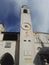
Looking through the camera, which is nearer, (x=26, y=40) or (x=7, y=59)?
(x=7, y=59)

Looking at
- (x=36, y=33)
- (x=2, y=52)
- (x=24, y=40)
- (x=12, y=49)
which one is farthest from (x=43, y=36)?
(x=2, y=52)

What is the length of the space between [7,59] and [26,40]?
4.68 m

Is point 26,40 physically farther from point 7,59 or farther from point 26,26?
point 7,59

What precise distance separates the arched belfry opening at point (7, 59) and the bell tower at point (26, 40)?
2.11 metres

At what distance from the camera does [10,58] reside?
88.7 feet

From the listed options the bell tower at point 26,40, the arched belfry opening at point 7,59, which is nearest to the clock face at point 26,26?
the bell tower at point 26,40

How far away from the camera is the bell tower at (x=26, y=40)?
2570 cm

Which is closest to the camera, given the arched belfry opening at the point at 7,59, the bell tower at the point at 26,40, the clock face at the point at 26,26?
the bell tower at the point at 26,40

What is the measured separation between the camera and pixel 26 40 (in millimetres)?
27922

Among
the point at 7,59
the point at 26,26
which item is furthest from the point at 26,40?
the point at 7,59

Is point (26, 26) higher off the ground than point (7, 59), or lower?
higher

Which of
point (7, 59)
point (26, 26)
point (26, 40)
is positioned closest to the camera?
point (7, 59)

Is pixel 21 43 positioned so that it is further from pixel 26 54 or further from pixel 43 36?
pixel 43 36

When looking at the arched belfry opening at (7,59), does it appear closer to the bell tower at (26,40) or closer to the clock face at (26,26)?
the bell tower at (26,40)
